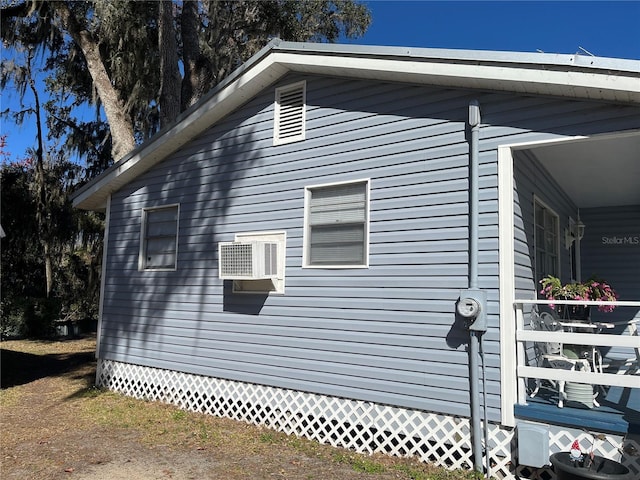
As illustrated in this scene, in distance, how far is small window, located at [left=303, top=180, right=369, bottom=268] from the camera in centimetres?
587

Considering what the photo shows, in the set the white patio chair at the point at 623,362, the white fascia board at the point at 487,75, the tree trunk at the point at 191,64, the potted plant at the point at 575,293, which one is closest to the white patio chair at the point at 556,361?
the potted plant at the point at 575,293

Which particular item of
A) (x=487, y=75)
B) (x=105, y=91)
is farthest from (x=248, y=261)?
(x=105, y=91)

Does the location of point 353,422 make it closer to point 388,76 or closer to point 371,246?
point 371,246

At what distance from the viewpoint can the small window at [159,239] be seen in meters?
7.84

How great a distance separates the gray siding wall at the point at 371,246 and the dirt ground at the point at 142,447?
2.23ft

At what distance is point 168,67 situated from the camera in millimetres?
12539

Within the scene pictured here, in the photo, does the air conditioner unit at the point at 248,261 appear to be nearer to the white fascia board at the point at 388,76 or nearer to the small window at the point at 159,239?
the small window at the point at 159,239

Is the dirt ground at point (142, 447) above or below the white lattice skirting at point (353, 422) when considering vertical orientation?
below

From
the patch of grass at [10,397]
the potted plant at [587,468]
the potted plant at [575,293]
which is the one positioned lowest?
the patch of grass at [10,397]

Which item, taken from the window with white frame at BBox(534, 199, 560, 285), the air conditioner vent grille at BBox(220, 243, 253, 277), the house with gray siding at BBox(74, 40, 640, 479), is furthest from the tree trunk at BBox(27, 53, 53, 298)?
the window with white frame at BBox(534, 199, 560, 285)

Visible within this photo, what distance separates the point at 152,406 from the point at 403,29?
39.6 feet

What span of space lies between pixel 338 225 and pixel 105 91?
8756 millimetres

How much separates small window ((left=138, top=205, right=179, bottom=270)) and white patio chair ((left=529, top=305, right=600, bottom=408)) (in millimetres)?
5200

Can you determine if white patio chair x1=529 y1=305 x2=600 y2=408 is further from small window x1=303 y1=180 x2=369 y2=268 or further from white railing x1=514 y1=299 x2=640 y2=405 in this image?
small window x1=303 y1=180 x2=369 y2=268
